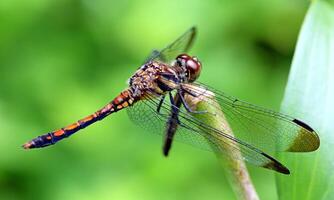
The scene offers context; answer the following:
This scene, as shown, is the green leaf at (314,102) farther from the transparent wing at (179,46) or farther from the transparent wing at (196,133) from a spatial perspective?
the transparent wing at (179,46)

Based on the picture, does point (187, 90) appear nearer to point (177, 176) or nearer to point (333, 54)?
point (333, 54)

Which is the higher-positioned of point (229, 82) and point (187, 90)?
point (229, 82)

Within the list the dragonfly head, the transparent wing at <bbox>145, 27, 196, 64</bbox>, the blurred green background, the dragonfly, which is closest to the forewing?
the dragonfly

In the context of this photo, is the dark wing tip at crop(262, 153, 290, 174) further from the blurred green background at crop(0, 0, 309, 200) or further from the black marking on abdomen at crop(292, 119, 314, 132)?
the blurred green background at crop(0, 0, 309, 200)

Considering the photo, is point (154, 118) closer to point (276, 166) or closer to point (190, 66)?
point (190, 66)

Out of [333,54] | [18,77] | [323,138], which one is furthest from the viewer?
[18,77]

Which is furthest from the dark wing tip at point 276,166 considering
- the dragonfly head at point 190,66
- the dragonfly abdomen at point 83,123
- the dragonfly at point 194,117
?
the dragonfly abdomen at point 83,123

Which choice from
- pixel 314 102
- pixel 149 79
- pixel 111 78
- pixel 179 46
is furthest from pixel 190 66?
pixel 111 78

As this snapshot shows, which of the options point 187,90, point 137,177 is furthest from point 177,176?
point 187,90
